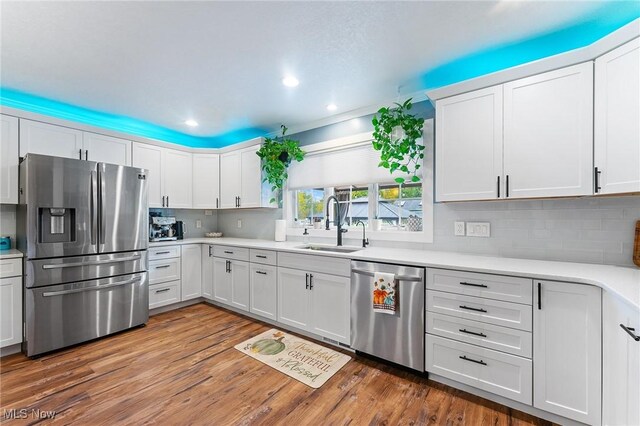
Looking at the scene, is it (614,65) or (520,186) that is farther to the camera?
(520,186)

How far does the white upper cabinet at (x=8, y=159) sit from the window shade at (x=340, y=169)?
286 cm

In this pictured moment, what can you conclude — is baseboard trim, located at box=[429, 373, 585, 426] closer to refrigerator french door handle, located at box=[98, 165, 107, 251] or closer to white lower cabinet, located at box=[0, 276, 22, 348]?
refrigerator french door handle, located at box=[98, 165, 107, 251]

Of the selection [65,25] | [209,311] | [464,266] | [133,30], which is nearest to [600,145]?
[464,266]

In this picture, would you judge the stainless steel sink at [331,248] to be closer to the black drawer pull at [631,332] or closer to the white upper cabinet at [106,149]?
the black drawer pull at [631,332]

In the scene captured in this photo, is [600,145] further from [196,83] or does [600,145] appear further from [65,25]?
[65,25]

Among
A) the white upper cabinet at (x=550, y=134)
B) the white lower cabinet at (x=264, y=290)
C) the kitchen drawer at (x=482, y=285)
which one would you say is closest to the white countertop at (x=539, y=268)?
the kitchen drawer at (x=482, y=285)

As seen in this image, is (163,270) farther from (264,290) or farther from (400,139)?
(400,139)

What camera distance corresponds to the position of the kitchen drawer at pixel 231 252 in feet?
11.4

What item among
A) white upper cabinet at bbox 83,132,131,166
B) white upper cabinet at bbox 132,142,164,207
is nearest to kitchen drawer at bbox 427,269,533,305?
white upper cabinet at bbox 132,142,164,207

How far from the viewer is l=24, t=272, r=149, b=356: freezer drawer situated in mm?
2529

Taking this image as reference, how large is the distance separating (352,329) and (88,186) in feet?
9.77

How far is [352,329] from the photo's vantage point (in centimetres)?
255

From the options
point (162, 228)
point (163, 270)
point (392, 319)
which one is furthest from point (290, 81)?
point (163, 270)

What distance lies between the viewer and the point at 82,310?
278 cm
